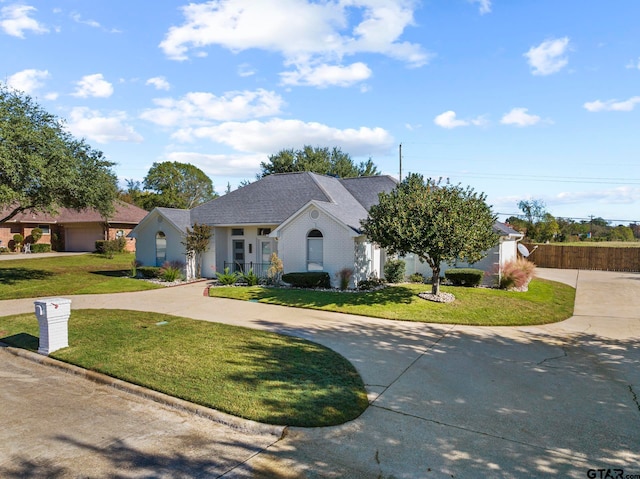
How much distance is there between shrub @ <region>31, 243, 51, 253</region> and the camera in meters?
37.8

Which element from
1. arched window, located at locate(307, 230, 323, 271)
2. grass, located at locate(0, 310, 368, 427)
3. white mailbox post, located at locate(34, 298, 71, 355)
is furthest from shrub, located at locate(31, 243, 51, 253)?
white mailbox post, located at locate(34, 298, 71, 355)

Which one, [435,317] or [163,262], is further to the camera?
[163,262]

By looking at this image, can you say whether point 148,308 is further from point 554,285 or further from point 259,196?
point 554,285

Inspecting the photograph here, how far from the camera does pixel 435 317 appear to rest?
44.0ft

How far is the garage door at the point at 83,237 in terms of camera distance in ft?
128

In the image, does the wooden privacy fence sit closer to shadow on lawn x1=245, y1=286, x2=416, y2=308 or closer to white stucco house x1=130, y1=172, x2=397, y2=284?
white stucco house x1=130, y1=172, x2=397, y2=284

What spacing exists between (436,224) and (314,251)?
22.7 feet

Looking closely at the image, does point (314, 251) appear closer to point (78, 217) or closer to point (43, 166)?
point (43, 166)

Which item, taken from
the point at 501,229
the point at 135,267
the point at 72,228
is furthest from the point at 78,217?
the point at 501,229

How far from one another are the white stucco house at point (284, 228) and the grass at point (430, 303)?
7.87ft

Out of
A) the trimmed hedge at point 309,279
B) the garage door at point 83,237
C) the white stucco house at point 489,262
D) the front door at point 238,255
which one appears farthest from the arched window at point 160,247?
the garage door at point 83,237

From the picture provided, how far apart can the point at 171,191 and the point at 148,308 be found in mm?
45516

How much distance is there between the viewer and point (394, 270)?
19.8m

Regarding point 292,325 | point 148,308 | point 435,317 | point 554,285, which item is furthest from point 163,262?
point 554,285
